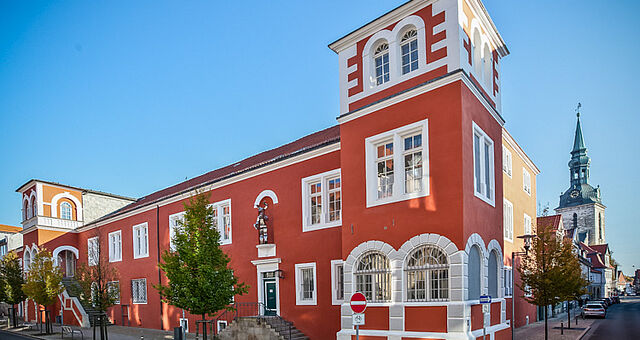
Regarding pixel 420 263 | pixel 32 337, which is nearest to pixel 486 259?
pixel 420 263

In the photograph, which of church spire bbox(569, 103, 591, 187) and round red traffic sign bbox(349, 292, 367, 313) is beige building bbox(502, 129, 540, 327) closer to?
round red traffic sign bbox(349, 292, 367, 313)

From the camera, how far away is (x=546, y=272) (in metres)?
19.8

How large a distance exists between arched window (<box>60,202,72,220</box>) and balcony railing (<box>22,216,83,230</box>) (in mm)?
563

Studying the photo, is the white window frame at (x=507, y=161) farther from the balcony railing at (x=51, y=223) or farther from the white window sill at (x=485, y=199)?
the balcony railing at (x=51, y=223)

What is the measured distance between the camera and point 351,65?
16.2m

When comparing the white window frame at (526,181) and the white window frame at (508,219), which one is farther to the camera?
the white window frame at (526,181)

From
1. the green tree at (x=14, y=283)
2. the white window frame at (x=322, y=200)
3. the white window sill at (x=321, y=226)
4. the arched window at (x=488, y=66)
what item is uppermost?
the arched window at (x=488, y=66)

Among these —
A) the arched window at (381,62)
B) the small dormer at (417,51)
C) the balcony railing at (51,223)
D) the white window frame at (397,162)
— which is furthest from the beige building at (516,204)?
the balcony railing at (51,223)

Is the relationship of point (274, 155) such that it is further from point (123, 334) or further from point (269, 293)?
point (123, 334)

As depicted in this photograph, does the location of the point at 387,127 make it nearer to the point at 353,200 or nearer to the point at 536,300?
the point at 353,200

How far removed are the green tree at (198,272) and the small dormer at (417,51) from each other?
22.4 ft

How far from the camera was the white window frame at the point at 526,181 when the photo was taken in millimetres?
28914

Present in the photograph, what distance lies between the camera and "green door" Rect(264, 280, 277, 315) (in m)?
20.2

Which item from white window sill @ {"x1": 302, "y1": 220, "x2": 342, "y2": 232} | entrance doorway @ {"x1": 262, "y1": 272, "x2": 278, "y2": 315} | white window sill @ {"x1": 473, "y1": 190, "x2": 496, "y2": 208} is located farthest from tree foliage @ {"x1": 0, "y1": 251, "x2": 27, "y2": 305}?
white window sill @ {"x1": 473, "y1": 190, "x2": 496, "y2": 208}
